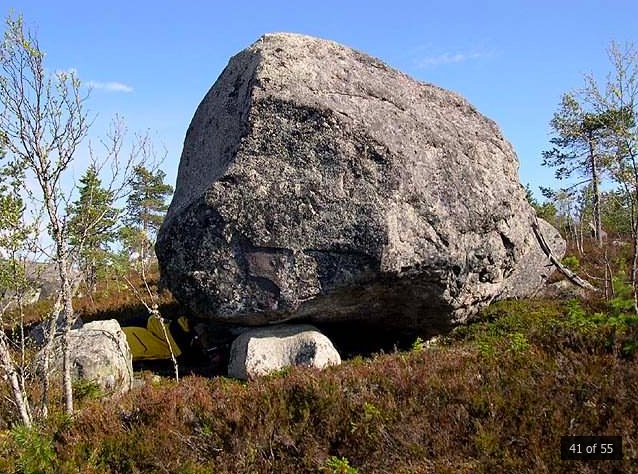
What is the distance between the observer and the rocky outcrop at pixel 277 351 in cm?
997

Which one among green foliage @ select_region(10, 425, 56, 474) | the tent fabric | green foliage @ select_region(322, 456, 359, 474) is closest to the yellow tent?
the tent fabric

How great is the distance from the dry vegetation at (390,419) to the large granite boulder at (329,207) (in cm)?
219

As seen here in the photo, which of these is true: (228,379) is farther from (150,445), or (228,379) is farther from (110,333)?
(150,445)

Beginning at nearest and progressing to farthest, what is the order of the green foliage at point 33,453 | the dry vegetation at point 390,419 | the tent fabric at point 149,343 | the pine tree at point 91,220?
the dry vegetation at point 390,419 → the green foliage at point 33,453 → the pine tree at point 91,220 → the tent fabric at point 149,343

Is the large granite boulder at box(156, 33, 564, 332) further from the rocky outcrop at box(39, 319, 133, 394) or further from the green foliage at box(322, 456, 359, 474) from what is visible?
the green foliage at box(322, 456, 359, 474)

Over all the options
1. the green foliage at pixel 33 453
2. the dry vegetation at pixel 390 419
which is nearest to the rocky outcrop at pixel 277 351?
the dry vegetation at pixel 390 419

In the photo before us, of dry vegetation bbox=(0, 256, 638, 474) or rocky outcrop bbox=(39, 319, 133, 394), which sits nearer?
dry vegetation bbox=(0, 256, 638, 474)

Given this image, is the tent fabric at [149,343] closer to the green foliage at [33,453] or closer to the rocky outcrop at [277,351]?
the rocky outcrop at [277,351]

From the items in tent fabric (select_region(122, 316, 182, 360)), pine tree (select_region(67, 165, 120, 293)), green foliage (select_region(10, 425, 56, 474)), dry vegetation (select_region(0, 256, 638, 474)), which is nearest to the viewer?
dry vegetation (select_region(0, 256, 638, 474))

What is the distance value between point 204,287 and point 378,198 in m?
3.38

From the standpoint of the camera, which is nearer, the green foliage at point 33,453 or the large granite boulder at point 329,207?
the green foliage at point 33,453

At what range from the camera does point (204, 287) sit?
1034cm

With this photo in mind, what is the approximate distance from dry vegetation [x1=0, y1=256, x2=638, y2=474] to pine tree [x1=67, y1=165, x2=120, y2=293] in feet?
8.29

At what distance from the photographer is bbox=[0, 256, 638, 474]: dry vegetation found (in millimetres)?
5949
